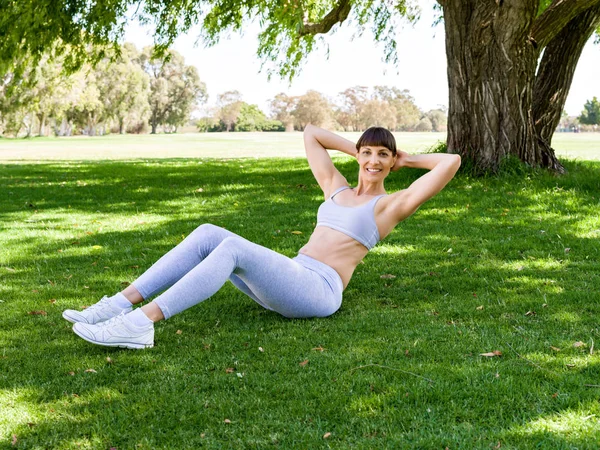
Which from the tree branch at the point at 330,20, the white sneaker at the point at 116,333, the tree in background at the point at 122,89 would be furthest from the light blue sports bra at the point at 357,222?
the tree in background at the point at 122,89

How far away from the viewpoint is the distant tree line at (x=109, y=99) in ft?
171

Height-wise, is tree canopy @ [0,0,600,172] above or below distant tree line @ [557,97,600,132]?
below

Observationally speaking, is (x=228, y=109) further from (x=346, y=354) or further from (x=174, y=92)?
(x=346, y=354)

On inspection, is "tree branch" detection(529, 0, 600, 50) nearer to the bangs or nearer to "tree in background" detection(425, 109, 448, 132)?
the bangs

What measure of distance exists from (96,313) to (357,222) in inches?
69.9

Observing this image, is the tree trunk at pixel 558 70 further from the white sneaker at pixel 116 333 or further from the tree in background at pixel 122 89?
the tree in background at pixel 122 89

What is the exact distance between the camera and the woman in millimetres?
3965

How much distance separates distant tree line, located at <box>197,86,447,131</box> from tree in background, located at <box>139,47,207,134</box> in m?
6.24

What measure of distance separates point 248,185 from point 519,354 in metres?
8.72

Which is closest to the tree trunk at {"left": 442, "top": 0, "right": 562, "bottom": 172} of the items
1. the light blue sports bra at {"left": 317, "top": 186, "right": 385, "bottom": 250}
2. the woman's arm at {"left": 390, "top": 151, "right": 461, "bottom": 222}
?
the woman's arm at {"left": 390, "top": 151, "right": 461, "bottom": 222}

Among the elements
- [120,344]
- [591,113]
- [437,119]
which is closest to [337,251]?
[120,344]

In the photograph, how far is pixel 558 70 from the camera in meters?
12.3

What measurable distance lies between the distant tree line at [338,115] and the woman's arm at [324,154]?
276 ft

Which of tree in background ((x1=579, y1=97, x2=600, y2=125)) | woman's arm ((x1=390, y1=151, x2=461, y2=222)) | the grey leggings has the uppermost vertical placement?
tree in background ((x1=579, y1=97, x2=600, y2=125))
